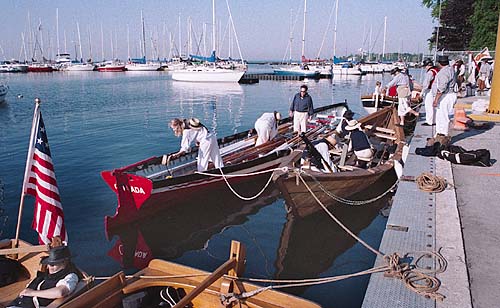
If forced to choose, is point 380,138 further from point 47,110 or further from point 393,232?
point 47,110

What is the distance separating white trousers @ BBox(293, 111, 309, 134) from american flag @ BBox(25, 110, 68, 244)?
398 inches

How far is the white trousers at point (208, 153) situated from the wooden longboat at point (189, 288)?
5.42 meters

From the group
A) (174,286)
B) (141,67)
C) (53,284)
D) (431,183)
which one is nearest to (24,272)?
(53,284)

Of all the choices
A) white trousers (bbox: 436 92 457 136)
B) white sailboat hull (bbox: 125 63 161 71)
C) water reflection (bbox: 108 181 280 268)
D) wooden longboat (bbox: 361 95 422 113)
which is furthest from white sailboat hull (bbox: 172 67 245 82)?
white trousers (bbox: 436 92 457 136)

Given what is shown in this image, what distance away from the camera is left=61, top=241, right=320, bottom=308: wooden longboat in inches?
170

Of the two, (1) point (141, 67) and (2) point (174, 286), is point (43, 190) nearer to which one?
(2) point (174, 286)

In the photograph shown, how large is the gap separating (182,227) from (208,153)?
204 centimetres

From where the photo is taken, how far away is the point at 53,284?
466cm

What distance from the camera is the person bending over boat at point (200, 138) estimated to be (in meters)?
10.1

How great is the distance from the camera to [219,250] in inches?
352

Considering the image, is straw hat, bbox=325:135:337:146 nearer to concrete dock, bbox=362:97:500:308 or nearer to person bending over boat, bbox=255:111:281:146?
person bending over boat, bbox=255:111:281:146

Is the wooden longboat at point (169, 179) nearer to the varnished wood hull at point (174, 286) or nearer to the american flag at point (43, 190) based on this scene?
the american flag at point (43, 190)

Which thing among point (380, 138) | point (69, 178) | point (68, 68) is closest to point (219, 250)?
point (69, 178)

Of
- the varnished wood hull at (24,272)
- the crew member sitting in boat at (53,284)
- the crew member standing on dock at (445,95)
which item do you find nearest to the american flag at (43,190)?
the varnished wood hull at (24,272)
